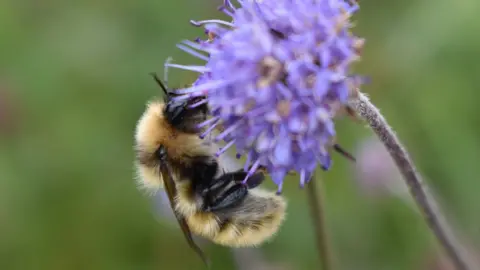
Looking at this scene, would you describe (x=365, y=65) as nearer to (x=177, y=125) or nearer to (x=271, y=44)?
(x=177, y=125)

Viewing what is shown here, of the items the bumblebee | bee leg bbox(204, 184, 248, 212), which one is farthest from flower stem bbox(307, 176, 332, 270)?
bee leg bbox(204, 184, 248, 212)

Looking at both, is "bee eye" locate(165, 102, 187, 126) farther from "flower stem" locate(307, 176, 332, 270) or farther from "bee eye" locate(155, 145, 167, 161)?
"flower stem" locate(307, 176, 332, 270)

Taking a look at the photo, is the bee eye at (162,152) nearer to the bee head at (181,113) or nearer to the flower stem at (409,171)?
the bee head at (181,113)

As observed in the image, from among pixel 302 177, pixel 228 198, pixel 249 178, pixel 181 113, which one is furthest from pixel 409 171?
pixel 181 113

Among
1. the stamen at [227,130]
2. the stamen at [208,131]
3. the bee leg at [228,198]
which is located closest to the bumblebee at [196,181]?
the bee leg at [228,198]

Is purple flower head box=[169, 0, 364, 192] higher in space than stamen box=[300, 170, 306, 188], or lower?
higher

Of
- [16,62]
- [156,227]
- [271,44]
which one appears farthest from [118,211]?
[271,44]

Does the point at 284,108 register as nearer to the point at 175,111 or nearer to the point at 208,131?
the point at 208,131
